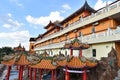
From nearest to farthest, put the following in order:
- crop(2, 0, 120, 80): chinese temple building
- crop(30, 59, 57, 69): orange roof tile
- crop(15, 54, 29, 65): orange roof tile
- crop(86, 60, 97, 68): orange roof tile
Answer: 1. crop(86, 60, 97, 68): orange roof tile
2. crop(2, 0, 120, 80): chinese temple building
3. crop(30, 59, 57, 69): orange roof tile
4. crop(15, 54, 29, 65): orange roof tile

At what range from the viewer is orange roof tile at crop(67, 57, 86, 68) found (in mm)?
14258

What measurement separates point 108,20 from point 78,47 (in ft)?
15.6

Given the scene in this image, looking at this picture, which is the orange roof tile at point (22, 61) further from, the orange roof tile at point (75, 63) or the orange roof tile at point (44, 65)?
the orange roof tile at point (75, 63)

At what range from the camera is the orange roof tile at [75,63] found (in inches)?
561

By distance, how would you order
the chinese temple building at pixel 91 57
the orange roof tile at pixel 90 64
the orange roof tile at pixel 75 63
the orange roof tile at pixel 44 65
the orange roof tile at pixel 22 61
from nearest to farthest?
1. the orange roof tile at pixel 75 63
2. the orange roof tile at pixel 90 64
3. the chinese temple building at pixel 91 57
4. the orange roof tile at pixel 44 65
5. the orange roof tile at pixel 22 61

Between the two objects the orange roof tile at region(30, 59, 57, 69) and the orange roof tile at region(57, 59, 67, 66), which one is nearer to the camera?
the orange roof tile at region(57, 59, 67, 66)

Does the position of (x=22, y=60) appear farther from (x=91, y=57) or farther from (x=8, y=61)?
(x=91, y=57)

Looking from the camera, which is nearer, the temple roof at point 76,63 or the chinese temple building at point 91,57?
the temple roof at point 76,63

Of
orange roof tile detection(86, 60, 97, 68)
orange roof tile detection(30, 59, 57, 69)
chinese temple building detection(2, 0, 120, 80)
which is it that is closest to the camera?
orange roof tile detection(86, 60, 97, 68)

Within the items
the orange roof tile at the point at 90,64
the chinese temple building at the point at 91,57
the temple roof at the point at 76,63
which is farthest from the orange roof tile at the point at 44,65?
the orange roof tile at the point at 90,64

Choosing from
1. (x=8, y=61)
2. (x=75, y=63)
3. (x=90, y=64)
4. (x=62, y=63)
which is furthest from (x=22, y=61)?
(x=90, y=64)

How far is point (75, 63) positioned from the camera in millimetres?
14555

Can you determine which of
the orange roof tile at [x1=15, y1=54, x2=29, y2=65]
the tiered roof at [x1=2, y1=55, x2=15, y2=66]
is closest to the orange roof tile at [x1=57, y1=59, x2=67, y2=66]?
the orange roof tile at [x1=15, y1=54, x2=29, y2=65]

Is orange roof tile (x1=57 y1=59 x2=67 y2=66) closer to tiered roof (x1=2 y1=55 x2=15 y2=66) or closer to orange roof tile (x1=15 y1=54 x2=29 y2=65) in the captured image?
orange roof tile (x1=15 y1=54 x2=29 y2=65)
